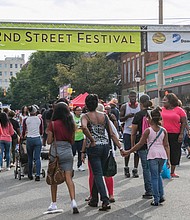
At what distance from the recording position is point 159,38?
17.7m

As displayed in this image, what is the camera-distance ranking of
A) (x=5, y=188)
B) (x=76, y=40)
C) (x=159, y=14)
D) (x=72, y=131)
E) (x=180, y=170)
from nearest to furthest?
(x=72, y=131) < (x=5, y=188) < (x=180, y=170) < (x=76, y=40) < (x=159, y=14)

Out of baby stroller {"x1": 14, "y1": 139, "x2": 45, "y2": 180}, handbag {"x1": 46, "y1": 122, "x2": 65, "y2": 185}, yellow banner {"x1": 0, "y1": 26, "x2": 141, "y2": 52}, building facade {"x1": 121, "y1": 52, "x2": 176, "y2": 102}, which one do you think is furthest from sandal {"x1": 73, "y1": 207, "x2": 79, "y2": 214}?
building facade {"x1": 121, "y1": 52, "x2": 176, "y2": 102}

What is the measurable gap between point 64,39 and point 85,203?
9.18 metres

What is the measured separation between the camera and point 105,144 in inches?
319

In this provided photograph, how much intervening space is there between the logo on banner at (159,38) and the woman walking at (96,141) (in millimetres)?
10032

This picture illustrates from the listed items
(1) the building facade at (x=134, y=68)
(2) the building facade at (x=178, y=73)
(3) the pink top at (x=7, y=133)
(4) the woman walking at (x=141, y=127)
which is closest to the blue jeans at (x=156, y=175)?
(4) the woman walking at (x=141, y=127)

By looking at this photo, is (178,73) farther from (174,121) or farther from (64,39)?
(174,121)

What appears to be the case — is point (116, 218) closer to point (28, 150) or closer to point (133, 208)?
point (133, 208)

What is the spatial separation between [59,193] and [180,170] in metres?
4.35

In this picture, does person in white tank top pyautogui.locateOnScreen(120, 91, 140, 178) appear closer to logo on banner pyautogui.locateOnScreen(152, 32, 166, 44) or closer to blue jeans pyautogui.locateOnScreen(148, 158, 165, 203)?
blue jeans pyautogui.locateOnScreen(148, 158, 165, 203)

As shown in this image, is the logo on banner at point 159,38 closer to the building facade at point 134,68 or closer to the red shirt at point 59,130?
the red shirt at point 59,130

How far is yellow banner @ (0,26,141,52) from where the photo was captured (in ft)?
54.9

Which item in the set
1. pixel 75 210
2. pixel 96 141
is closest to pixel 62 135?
pixel 96 141

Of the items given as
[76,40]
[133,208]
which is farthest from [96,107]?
[76,40]
